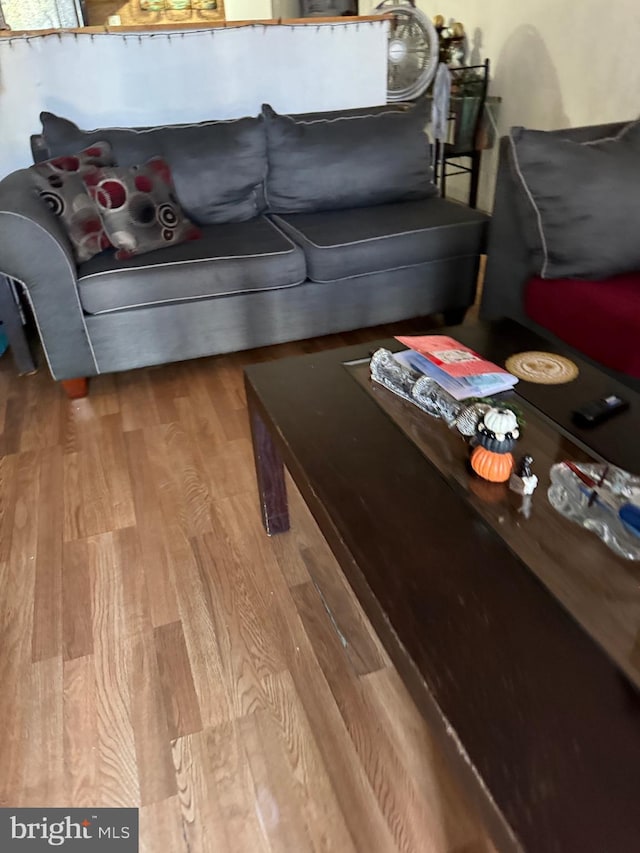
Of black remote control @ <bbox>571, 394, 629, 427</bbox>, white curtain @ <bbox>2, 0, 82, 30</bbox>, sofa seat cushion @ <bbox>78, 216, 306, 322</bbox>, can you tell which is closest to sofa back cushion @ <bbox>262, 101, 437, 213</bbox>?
sofa seat cushion @ <bbox>78, 216, 306, 322</bbox>

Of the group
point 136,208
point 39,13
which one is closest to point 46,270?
point 136,208

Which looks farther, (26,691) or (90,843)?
(26,691)

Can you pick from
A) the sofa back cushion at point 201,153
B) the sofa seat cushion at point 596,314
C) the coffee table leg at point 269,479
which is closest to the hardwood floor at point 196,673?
the coffee table leg at point 269,479

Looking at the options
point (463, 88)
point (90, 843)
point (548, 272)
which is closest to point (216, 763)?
point (90, 843)

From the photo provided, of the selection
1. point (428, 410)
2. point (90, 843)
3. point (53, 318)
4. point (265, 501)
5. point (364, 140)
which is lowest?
point (90, 843)

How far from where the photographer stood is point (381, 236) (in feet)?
7.29

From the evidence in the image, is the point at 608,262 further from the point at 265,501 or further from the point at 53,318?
the point at 53,318

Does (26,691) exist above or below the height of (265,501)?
below

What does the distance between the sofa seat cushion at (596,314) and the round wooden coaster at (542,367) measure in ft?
1.25

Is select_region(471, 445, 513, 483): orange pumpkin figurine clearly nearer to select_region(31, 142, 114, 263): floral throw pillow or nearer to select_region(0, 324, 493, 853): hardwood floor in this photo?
select_region(0, 324, 493, 853): hardwood floor

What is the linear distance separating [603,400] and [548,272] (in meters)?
0.79

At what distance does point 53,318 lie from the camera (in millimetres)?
1932

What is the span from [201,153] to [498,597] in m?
2.11

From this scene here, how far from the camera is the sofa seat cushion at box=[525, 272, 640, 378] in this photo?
161 centimetres
